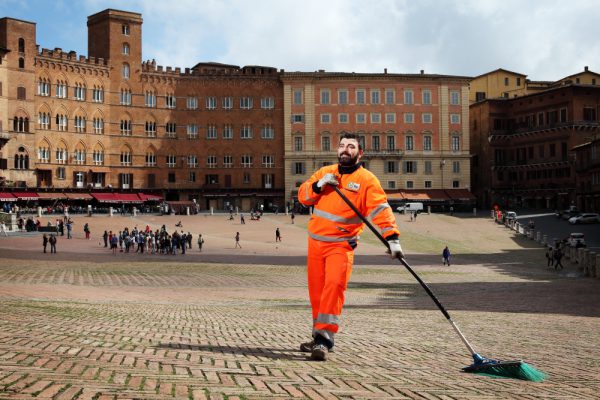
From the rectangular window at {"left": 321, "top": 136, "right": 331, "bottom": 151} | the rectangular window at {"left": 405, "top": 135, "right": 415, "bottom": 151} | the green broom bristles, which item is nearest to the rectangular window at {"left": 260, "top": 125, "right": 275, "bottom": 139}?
the rectangular window at {"left": 321, "top": 136, "right": 331, "bottom": 151}

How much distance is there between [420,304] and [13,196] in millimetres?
60852

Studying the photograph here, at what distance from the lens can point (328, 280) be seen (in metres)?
8.27

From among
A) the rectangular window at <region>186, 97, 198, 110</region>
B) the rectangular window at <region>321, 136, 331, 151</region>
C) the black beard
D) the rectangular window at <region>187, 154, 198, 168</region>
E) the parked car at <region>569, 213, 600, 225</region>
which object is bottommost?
the parked car at <region>569, 213, 600, 225</region>

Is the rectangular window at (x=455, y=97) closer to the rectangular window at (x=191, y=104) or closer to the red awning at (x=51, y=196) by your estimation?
the rectangular window at (x=191, y=104)

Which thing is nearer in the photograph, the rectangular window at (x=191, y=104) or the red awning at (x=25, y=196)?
the red awning at (x=25, y=196)

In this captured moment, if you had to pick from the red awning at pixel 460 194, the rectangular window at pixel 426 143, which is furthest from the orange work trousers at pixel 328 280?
the rectangular window at pixel 426 143

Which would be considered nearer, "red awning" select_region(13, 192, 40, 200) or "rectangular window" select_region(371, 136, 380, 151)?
"red awning" select_region(13, 192, 40, 200)

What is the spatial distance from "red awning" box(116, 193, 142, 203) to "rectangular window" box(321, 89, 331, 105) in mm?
25326

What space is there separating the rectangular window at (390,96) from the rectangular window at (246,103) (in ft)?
55.9

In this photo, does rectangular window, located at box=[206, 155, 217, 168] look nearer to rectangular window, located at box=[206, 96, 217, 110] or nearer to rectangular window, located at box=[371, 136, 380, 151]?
rectangular window, located at box=[206, 96, 217, 110]

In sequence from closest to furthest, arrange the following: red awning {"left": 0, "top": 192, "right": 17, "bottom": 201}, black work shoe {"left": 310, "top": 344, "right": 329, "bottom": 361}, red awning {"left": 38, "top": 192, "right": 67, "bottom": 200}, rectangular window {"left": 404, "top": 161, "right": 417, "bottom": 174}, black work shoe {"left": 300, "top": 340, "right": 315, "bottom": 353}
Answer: black work shoe {"left": 310, "top": 344, "right": 329, "bottom": 361} → black work shoe {"left": 300, "top": 340, "right": 315, "bottom": 353} → red awning {"left": 0, "top": 192, "right": 17, "bottom": 201} → red awning {"left": 38, "top": 192, "right": 67, "bottom": 200} → rectangular window {"left": 404, "top": 161, "right": 417, "bottom": 174}

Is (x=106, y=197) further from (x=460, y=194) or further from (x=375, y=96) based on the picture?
(x=460, y=194)

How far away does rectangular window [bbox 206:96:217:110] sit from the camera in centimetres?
8331

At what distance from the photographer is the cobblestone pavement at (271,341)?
5793mm
